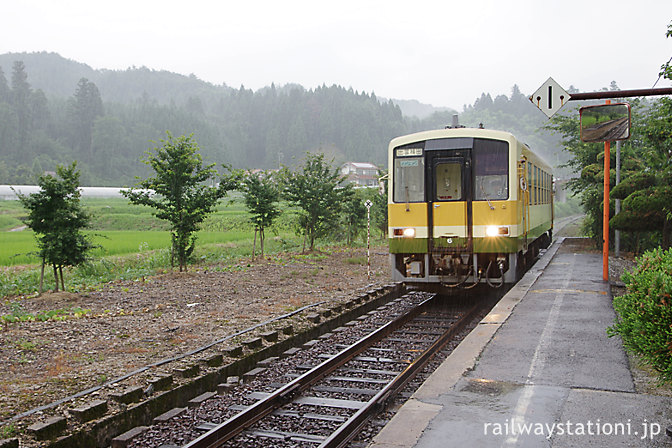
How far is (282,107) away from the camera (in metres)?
135

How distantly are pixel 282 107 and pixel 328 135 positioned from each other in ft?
47.7

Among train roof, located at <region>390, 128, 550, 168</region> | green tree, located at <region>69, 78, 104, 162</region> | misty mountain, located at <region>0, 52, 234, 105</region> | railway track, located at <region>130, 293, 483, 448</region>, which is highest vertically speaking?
misty mountain, located at <region>0, 52, 234, 105</region>

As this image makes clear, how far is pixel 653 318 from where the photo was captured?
4496mm

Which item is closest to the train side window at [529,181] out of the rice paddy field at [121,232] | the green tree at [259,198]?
the rice paddy field at [121,232]

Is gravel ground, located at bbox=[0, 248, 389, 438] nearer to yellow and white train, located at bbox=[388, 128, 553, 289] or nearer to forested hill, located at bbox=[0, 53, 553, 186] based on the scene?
yellow and white train, located at bbox=[388, 128, 553, 289]

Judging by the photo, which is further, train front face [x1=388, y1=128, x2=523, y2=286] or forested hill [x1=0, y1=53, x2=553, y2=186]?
forested hill [x1=0, y1=53, x2=553, y2=186]

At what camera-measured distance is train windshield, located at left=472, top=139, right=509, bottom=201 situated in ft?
37.4


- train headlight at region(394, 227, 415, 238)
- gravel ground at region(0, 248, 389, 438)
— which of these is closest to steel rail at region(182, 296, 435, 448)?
gravel ground at region(0, 248, 389, 438)

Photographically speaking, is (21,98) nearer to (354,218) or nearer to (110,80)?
(110,80)

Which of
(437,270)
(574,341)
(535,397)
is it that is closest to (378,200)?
(437,270)

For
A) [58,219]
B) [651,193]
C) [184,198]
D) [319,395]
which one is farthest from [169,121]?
[319,395]

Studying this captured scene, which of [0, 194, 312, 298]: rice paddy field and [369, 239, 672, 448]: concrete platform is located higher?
[0, 194, 312, 298]: rice paddy field

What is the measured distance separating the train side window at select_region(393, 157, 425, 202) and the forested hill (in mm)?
47733

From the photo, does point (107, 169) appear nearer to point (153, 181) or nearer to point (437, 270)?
point (153, 181)
